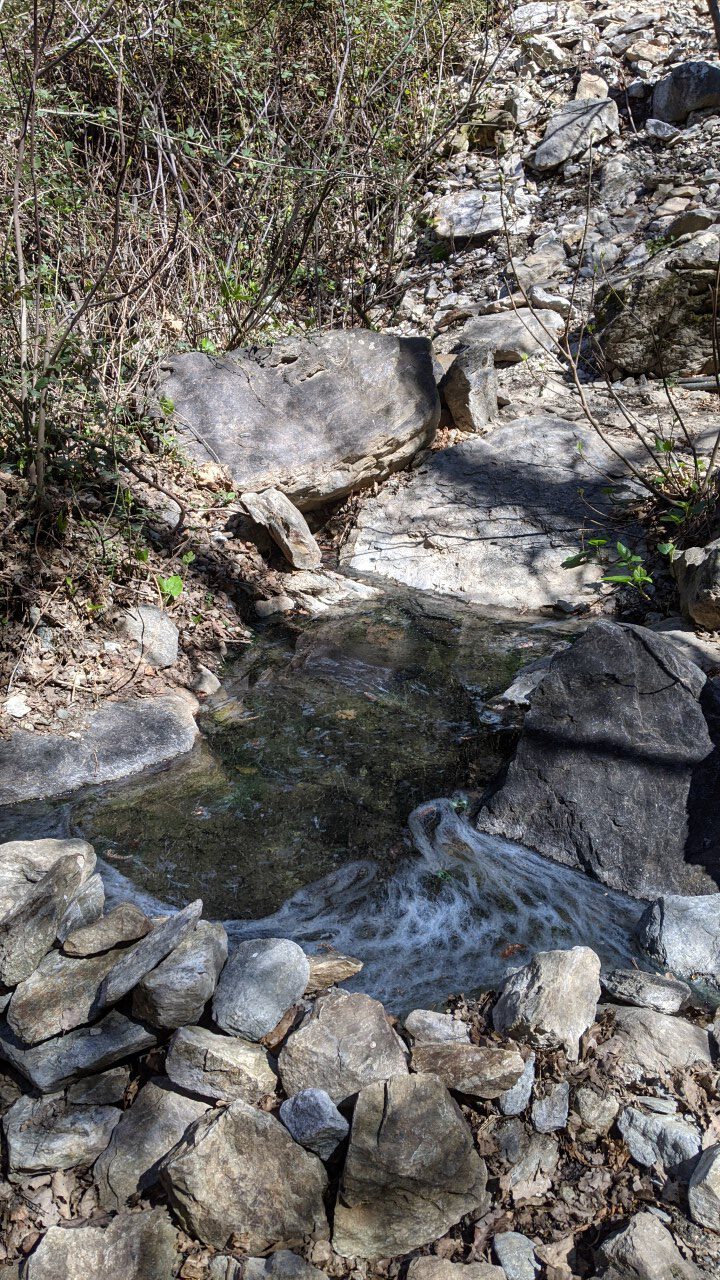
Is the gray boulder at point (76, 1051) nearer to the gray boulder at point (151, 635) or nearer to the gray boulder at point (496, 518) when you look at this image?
the gray boulder at point (151, 635)

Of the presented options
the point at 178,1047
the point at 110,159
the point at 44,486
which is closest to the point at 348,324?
the point at 110,159

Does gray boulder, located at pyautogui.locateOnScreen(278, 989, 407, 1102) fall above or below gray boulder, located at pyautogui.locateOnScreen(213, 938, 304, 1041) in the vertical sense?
below

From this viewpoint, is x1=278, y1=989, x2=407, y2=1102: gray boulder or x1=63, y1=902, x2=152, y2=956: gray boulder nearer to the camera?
x1=278, y1=989, x2=407, y2=1102: gray boulder

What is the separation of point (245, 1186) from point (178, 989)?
45cm

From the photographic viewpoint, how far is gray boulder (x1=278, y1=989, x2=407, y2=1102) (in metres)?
1.91

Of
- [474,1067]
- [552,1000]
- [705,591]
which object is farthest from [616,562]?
[474,1067]

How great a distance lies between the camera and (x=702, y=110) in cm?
828

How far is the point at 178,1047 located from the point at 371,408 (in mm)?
4561

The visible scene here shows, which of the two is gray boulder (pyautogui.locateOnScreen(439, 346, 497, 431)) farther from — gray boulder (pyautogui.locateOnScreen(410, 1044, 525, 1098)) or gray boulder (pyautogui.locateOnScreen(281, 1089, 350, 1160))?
gray boulder (pyautogui.locateOnScreen(281, 1089, 350, 1160))

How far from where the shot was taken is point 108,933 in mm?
2248

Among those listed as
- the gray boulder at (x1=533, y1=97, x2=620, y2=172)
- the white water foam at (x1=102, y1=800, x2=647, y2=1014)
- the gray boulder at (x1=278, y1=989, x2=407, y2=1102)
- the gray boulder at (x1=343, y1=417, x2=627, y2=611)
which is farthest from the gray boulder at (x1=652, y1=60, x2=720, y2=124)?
the gray boulder at (x1=278, y1=989, x2=407, y2=1102)

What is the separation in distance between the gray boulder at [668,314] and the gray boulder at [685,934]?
4348mm

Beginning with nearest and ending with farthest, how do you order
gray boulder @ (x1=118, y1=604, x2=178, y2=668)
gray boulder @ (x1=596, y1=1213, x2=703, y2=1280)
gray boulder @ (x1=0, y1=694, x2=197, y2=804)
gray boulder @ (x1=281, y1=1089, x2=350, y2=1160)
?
1. gray boulder @ (x1=596, y1=1213, x2=703, y2=1280)
2. gray boulder @ (x1=281, y1=1089, x2=350, y2=1160)
3. gray boulder @ (x1=0, y1=694, x2=197, y2=804)
4. gray boulder @ (x1=118, y1=604, x2=178, y2=668)

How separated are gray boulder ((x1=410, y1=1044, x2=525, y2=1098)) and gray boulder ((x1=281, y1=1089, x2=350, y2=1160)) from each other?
0.23 metres
